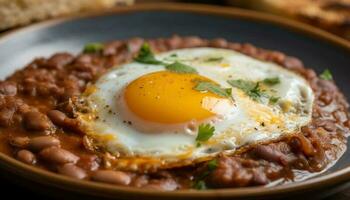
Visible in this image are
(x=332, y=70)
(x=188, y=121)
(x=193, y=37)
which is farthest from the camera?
(x=193, y=37)

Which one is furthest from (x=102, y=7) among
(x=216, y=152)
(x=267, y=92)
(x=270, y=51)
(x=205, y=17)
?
(x=216, y=152)

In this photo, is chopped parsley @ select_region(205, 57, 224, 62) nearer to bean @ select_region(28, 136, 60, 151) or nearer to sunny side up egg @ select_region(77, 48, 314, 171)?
sunny side up egg @ select_region(77, 48, 314, 171)

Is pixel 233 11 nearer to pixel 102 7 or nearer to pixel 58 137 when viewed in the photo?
pixel 102 7

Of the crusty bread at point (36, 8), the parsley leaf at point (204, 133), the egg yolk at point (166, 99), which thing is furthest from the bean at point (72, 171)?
the crusty bread at point (36, 8)

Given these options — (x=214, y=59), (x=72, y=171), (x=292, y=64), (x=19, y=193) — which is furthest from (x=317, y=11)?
(x=19, y=193)

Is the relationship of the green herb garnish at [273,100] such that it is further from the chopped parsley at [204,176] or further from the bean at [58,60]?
the bean at [58,60]

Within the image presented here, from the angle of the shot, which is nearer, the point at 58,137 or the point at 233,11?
the point at 58,137

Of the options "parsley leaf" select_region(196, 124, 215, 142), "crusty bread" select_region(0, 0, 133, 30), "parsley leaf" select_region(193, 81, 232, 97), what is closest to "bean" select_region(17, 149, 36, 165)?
"parsley leaf" select_region(196, 124, 215, 142)
